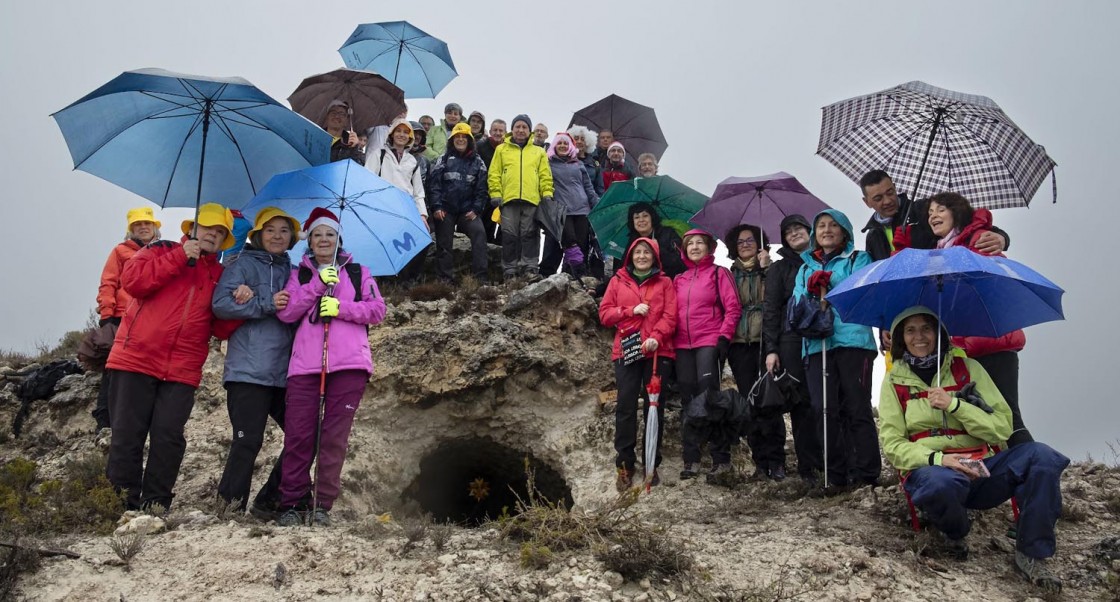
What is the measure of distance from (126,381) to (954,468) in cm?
560

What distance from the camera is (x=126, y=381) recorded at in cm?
574

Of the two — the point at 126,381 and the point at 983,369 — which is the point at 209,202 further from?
the point at 983,369

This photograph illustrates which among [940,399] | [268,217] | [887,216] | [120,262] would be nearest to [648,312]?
[887,216]

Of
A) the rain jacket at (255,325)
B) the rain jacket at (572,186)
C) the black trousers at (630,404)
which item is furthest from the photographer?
the rain jacket at (572,186)

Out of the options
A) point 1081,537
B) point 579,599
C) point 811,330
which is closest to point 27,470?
point 579,599

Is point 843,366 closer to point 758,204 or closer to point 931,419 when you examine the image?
point 931,419

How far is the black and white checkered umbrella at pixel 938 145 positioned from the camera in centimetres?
652

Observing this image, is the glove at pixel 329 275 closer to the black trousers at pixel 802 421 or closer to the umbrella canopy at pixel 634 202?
the umbrella canopy at pixel 634 202

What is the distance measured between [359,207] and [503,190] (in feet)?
12.3

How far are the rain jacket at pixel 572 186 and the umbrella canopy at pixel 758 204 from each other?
8.94 ft

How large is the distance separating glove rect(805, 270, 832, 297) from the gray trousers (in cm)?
460

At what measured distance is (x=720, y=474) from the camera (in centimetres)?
727

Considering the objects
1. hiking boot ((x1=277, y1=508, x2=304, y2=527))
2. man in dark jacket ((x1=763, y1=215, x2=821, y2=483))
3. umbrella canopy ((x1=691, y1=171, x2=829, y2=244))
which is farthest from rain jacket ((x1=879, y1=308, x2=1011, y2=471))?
hiking boot ((x1=277, y1=508, x2=304, y2=527))

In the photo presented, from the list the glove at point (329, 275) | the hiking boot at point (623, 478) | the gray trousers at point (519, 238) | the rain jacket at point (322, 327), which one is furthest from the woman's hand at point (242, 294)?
the gray trousers at point (519, 238)
